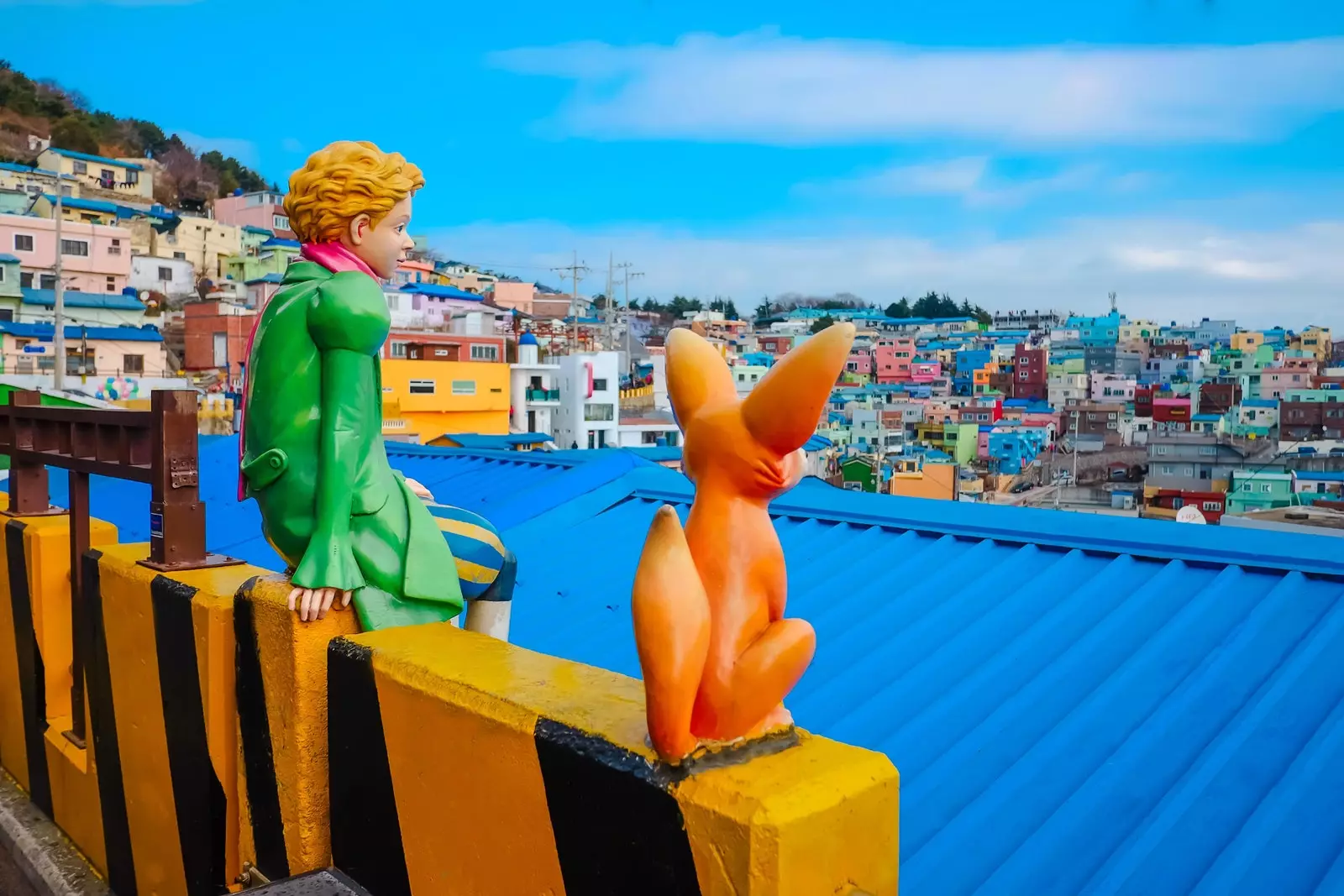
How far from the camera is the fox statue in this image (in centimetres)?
146

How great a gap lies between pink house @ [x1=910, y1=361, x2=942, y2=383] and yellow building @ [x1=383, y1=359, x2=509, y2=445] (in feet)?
198

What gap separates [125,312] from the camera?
3656 centimetres

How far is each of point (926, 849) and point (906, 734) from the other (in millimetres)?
593

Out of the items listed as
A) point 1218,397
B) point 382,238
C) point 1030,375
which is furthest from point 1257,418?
point 382,238

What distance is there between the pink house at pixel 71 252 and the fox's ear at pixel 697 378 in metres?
42.0

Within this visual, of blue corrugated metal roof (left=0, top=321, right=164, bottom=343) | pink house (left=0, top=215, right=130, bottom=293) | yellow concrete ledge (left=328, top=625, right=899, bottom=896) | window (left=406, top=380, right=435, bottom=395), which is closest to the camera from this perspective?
yellow concrete ledge (left=328, top=625, right=899, bottom=896)

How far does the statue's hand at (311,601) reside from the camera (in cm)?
225

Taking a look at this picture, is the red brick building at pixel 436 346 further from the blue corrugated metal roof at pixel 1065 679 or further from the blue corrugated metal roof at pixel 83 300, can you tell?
the blue corrugated metal roof at pixel 1065 679

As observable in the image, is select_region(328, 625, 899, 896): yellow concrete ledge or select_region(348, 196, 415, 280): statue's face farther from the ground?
select_region(348, 196, 415, 280): statue's face

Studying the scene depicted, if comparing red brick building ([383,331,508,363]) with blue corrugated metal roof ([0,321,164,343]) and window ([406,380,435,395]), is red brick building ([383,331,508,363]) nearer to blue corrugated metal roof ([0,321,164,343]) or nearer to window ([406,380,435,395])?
window ([406,380,435,395])

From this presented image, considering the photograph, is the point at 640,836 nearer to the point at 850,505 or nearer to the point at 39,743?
the point at 39,743

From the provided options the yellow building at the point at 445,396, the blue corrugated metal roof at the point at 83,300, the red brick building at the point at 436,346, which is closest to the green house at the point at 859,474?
the yellow building at the point at 445,396

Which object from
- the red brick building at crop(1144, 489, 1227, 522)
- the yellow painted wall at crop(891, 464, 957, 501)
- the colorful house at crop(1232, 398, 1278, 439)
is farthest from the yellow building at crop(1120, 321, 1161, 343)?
the yellow painted wall at crop(891, 464, 957, 501)

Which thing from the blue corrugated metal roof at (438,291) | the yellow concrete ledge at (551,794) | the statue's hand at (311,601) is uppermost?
the blue corrugated metal roof at (438,291)
